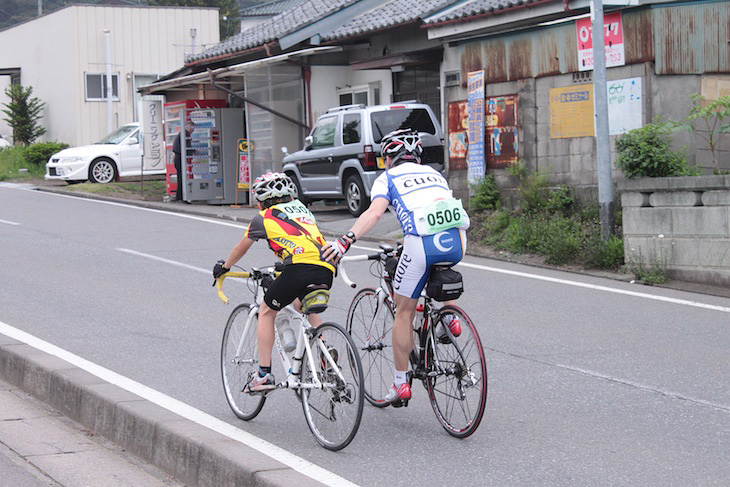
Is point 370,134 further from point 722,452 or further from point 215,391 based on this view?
point 722,452

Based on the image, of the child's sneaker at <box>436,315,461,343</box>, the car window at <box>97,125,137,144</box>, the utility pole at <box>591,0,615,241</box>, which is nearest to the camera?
the child's sneaker at <box>436,315,461,343</box>

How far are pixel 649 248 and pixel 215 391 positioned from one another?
6876 mm

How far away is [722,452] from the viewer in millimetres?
5684

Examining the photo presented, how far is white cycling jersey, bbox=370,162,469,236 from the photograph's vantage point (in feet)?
19.3

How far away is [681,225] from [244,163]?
13633mm

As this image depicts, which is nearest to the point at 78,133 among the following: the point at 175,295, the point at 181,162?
the point at 181,162

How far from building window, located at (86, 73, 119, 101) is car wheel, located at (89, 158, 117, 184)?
447 inches

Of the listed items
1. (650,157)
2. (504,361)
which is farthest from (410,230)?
(650,157)

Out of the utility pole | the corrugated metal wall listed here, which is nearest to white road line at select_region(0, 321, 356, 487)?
the utility pole

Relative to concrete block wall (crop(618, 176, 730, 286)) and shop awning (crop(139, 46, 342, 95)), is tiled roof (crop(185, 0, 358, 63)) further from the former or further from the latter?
concrete block wall (crop(618, 176, 730, 286))

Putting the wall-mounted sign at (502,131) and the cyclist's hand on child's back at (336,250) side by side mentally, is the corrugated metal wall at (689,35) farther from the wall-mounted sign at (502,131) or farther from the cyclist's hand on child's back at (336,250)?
the cyclist's hand on child's back at (336,250)

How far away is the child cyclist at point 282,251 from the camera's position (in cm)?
595

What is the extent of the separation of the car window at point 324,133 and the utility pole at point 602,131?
7.18 metres

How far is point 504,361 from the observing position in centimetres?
810
